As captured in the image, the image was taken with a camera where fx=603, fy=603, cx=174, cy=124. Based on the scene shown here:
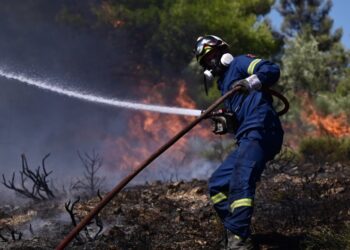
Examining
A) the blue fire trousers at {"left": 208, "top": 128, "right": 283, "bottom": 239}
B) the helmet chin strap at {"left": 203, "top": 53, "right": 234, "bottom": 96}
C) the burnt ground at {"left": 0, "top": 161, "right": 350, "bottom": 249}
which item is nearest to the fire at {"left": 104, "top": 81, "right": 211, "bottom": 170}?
the burnt ground at {"left": 0, "top": 161, "right": 350, "bottom": 249}

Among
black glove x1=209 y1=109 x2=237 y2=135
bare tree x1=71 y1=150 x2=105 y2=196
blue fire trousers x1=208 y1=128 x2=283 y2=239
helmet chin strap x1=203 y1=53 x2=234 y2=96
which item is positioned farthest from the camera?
bare tree x1=71 y1=150 x2=105 y2=196

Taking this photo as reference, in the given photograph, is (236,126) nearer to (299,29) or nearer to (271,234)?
(271,234)

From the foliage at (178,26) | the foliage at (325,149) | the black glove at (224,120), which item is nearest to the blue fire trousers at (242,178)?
the black glove at (224,120)

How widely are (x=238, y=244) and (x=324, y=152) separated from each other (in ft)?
30.0

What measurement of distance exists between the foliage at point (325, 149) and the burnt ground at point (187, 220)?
4477 millimetres

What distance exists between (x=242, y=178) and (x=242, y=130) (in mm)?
459

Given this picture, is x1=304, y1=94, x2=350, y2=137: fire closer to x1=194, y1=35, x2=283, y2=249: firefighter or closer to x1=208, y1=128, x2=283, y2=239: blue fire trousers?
x1=194, y1=35, x2=283, y2=249: firefighter

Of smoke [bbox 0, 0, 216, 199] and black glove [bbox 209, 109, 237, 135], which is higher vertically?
smoke [bbox 0, 0, 216, 199]

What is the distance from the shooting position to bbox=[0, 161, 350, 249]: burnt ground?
5371 mm

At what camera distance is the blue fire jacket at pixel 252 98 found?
4.80 metres

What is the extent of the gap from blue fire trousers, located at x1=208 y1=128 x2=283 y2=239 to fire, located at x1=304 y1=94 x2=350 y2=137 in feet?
40.2

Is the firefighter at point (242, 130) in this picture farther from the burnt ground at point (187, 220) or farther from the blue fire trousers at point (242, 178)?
the burnt ground at point (187, 220)

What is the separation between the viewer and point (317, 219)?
5.72 meters

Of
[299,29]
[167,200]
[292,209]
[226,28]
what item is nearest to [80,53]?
[226,28]
